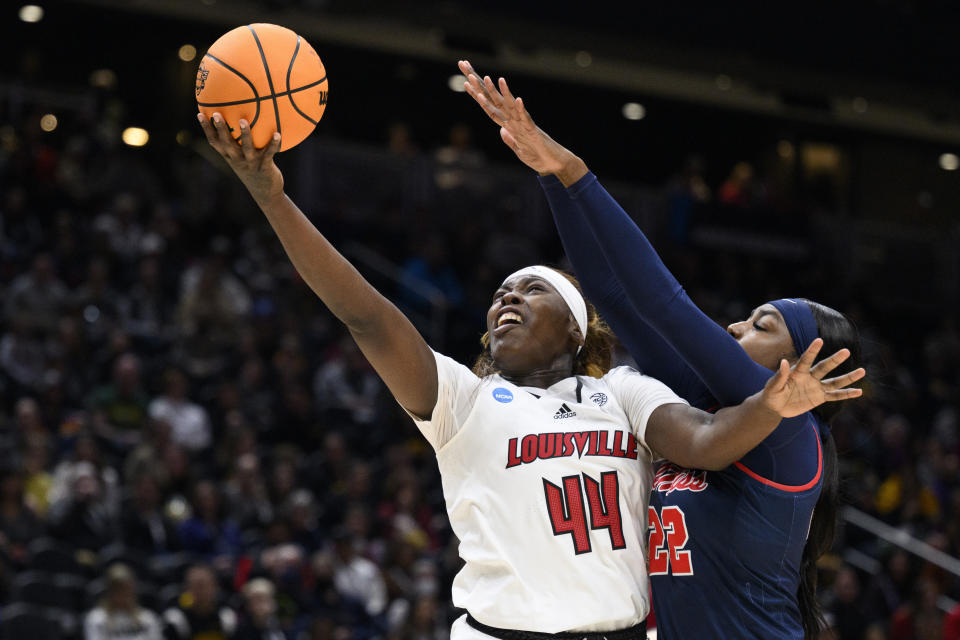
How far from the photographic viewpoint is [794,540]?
3.67 metres

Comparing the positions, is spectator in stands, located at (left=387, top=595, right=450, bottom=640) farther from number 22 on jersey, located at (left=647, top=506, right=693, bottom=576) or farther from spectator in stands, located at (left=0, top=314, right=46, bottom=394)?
number 22 on jersey, located at (left=647, top=506, right=693, bottom=576)

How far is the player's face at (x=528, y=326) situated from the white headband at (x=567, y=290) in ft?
0.05

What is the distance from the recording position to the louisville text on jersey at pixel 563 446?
369cm

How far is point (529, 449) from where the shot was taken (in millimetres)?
3699

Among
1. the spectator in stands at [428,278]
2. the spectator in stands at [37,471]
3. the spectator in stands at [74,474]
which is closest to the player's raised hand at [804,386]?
the spectator in stands at [74,474]

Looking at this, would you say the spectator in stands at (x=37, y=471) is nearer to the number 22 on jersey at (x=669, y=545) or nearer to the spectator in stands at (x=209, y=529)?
the spectator in stands at (x=209, y=529)

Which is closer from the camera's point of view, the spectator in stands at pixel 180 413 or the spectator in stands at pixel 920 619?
the spectator in stands at pixel 180 413

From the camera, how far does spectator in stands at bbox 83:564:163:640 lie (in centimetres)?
899

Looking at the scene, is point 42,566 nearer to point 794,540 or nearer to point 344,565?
point 344,565

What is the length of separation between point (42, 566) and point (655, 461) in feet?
21.7

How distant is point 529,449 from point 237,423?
26.9 feet

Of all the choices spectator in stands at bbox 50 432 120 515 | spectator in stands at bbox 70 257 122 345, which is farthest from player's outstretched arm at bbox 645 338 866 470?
spectator in stands at bbox 70 257 122 345

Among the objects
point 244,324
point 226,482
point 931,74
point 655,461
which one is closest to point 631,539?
point 655,461

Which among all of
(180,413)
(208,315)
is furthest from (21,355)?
(208,315)
